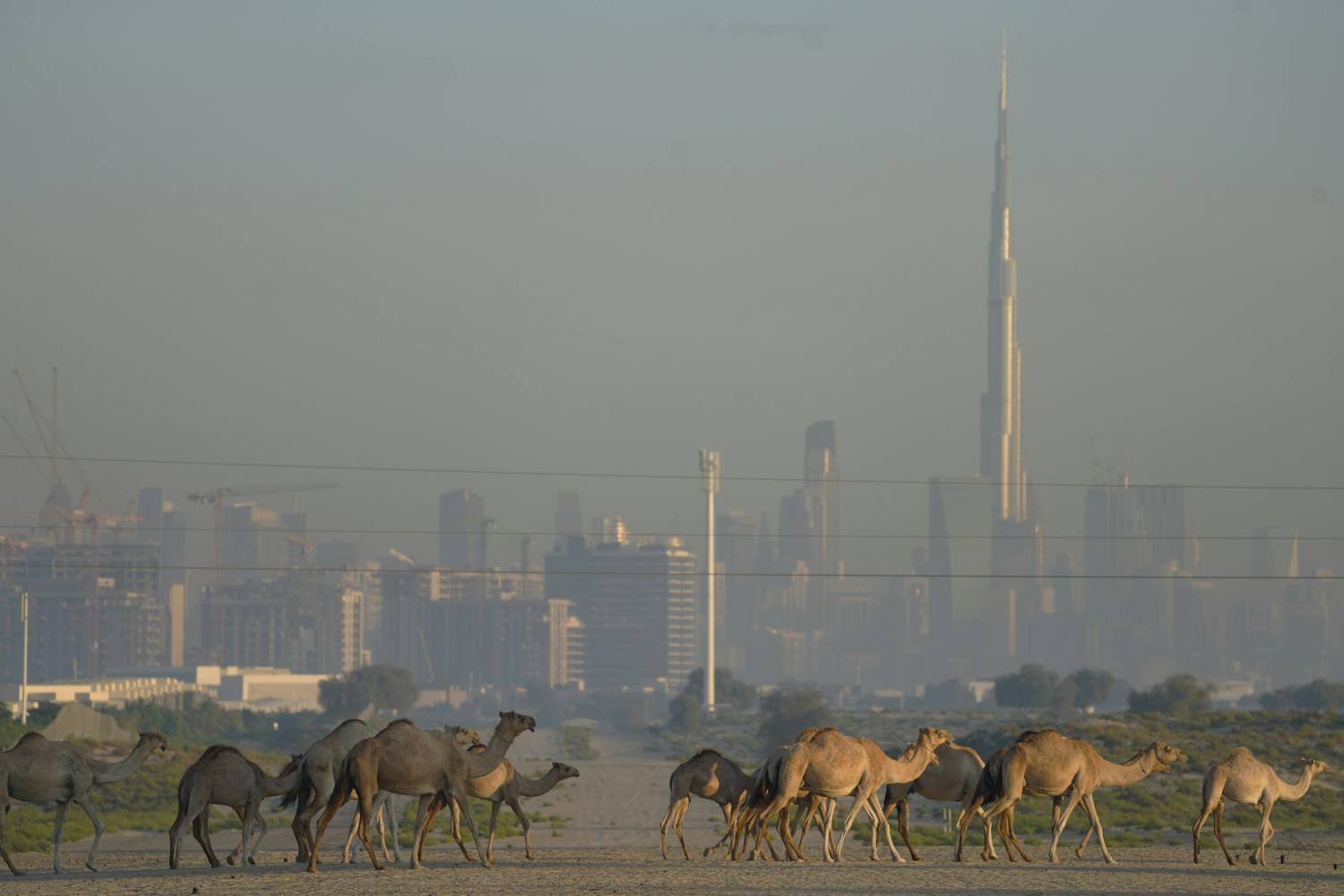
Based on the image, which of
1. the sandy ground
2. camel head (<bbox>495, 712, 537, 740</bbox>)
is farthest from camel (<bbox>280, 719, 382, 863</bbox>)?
camel head (<bbox>495, 712, 537, 740</bbox>)

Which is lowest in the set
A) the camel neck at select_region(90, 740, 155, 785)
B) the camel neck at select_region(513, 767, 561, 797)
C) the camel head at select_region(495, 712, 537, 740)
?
the camel neck at select_region(513, 767, 561, 797)

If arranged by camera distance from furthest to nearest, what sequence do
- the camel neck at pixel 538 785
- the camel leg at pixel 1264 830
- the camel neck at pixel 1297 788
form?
1. the camel neck at pixel 538 785
2. the camel neck at pixel 1297 788
3. the camel leg at pixel 1264 830

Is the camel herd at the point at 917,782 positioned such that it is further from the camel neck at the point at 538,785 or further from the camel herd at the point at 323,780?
the camel herd at the point at 323,780

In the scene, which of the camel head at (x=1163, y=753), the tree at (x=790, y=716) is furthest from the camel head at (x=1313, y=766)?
the tree at (x=790, y=716)

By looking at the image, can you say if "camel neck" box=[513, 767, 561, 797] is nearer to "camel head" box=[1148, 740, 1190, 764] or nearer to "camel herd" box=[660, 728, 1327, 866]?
"camel herd" box=[660, 728, 1327, 866]

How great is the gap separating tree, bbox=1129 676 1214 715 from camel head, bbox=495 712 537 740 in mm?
109173

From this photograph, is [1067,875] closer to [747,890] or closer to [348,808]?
[747,890]

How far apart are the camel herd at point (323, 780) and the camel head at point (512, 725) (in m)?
0.02

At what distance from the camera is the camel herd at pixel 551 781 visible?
29719 mm

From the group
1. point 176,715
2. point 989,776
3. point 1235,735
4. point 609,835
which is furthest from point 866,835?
point 176,715

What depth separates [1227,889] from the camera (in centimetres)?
2800

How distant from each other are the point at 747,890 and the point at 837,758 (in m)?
4.40

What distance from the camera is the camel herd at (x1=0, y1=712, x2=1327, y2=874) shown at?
97.5ft

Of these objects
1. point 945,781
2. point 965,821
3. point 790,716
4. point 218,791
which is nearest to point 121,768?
point 218,791
